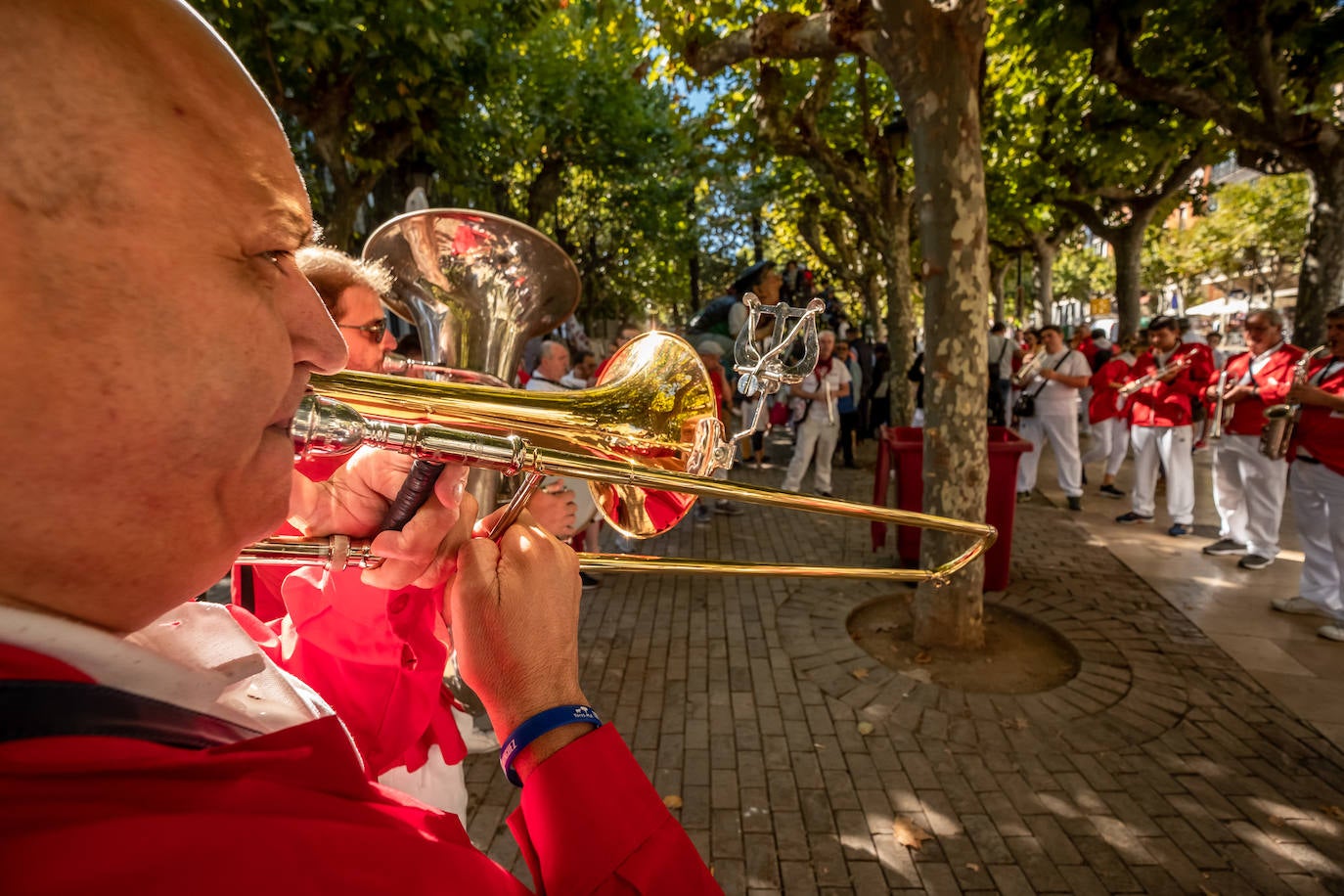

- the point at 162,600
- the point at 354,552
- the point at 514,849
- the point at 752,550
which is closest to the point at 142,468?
the point at 162,600

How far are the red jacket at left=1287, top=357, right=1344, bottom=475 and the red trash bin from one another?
1771 mm

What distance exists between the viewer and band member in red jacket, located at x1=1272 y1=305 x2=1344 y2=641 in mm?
4602

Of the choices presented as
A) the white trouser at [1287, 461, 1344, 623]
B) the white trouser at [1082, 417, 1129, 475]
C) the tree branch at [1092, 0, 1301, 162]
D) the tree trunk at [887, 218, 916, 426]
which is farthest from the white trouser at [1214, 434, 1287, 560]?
the tree trunk at [887, 218, 916, 426]

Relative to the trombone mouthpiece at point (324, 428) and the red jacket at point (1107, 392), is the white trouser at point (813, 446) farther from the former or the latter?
the trombone mouthpiece at point (324, 428)

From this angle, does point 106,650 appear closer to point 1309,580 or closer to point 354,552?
point 354,552

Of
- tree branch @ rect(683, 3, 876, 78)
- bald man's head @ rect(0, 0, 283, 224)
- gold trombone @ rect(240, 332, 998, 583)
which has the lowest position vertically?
gold trombone @ rect(240, 332, 998, 583)

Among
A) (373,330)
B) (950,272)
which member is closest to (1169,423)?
(950,272)

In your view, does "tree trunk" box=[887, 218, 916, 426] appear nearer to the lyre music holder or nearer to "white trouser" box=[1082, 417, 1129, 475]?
"white trouser" box=[1082, 417, 1129, 475]

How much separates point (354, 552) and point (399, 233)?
1683 millimetres

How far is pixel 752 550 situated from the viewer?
666 cm

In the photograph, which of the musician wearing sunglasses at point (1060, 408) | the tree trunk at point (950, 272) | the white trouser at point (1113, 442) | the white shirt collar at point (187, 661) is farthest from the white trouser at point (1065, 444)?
the white shirt collar at point (187, 661)

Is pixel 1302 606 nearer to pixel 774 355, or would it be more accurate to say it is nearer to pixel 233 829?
pixel 774 355

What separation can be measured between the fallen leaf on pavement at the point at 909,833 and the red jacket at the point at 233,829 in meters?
2.42

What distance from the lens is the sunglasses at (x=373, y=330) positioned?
2180mm
